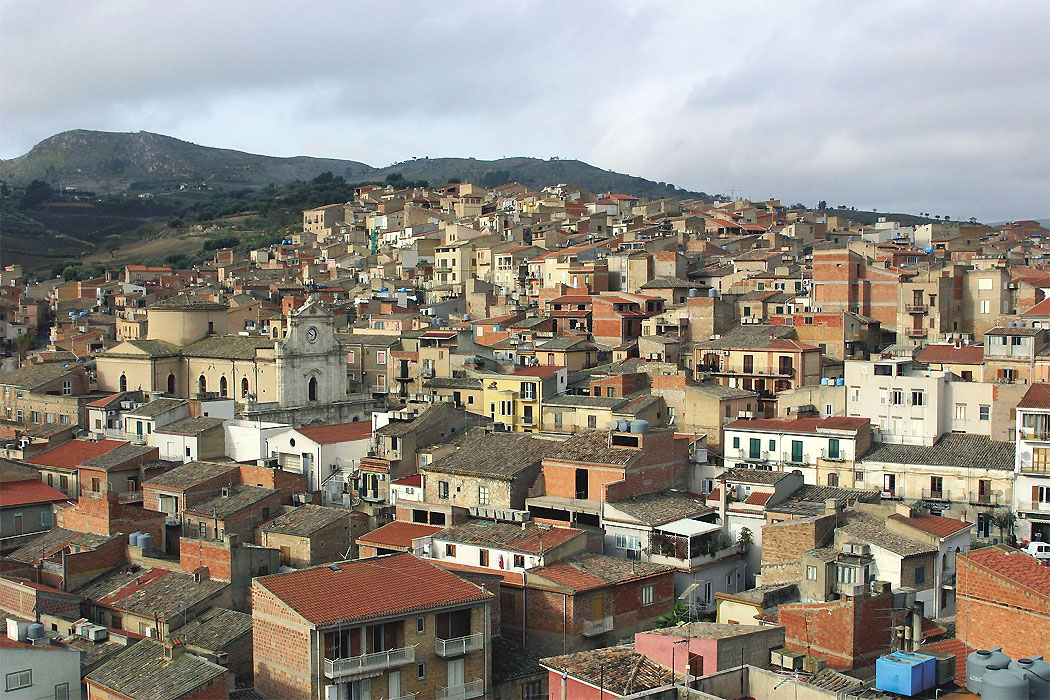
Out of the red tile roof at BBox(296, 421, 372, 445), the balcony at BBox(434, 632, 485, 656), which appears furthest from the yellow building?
the balcony at BBox(434, 632, 485, 656)

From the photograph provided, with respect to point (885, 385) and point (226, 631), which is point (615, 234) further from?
point (226, 631)

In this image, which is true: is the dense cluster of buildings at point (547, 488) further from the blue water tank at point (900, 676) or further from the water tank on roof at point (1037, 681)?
the water tank on roof at point (1037, 681)

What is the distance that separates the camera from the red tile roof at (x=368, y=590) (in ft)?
69.1

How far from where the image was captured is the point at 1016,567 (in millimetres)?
17438

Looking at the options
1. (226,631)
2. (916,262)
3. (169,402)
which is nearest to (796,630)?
(226,631)

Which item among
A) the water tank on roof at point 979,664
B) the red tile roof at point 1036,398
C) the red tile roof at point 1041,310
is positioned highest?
the red tile roof at point 1041,310

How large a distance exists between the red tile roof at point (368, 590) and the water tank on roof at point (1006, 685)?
1119 cm

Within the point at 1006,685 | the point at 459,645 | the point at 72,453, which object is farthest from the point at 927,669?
the point at 72,453

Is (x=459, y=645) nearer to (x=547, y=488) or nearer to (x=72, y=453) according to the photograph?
(x=547, y=488)

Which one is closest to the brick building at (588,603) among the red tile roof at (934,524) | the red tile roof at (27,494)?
the red tile roof at (934,524)

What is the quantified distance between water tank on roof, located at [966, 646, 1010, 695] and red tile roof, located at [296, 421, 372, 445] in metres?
25.0

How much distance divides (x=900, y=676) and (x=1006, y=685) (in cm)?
278

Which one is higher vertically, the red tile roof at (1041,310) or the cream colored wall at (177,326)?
the red tile roof at (1041,310)

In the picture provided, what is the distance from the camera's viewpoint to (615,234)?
257 feet
